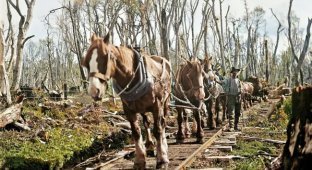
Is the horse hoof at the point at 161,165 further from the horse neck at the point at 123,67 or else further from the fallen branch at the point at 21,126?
the fallen branch at the point at 21,126

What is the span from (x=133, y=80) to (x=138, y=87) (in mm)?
143

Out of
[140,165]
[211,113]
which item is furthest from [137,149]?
[211,113]

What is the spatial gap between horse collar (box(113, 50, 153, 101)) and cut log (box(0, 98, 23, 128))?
6.01m

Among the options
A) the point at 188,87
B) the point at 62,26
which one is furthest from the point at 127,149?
the point at 62,26

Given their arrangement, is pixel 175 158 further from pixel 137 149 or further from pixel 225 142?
pixel 225 142

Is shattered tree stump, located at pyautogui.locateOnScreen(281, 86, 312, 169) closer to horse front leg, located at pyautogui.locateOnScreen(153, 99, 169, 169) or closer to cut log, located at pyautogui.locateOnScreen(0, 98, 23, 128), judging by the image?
horse front leg, located at pyautogui.locateOnScreen(153, 99, 169, 169)

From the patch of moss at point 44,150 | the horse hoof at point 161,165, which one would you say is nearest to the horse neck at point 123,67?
the horse hoof at point 161,165

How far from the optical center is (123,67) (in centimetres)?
735

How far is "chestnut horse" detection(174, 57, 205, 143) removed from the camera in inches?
459

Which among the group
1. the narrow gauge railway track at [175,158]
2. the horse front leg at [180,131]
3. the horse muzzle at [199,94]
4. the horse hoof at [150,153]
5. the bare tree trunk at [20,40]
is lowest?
the narrow gauge railway track at [175,158]

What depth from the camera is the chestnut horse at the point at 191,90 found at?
11656 mm

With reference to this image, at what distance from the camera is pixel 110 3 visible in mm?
39062

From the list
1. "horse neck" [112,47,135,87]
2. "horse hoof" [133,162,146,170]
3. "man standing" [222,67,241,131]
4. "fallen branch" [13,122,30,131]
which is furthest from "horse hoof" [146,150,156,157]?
"man standing" [222,67,241,131]

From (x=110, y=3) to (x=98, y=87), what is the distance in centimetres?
3344
